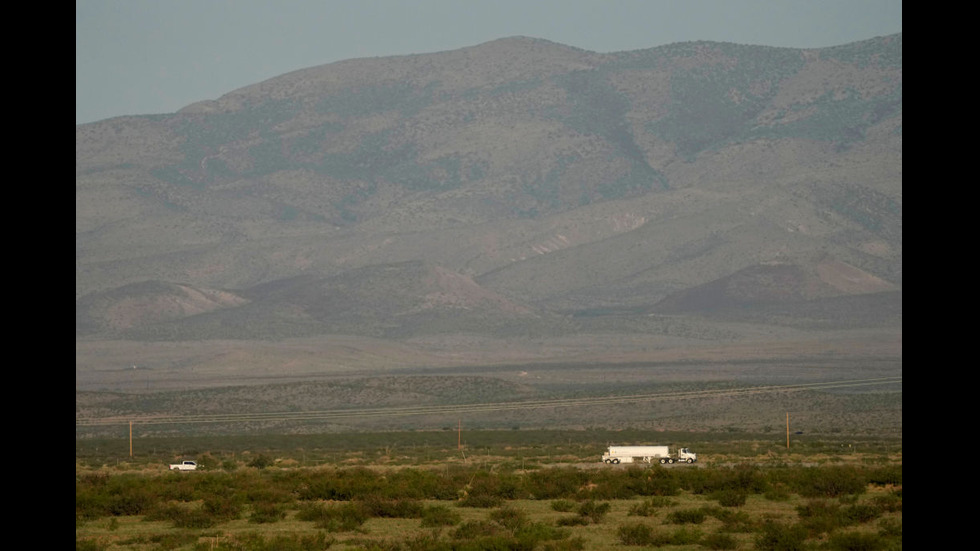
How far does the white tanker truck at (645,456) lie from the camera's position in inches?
Answer: 1858

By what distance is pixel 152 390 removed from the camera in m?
133

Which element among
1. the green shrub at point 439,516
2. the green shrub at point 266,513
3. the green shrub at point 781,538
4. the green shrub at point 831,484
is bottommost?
the green shrub at point 831,484

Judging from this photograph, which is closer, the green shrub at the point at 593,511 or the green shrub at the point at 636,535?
the green shrub at the point at 636,535

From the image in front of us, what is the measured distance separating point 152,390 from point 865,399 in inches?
2806

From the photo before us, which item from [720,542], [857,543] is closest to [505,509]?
[720,542]

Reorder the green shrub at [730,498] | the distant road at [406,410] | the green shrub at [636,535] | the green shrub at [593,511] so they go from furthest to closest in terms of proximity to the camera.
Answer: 1. the distant road at [406,410]
2. the green shrub at [730,498]
3. the green shrub at [593,511]
4. the green shrub at [636,535]

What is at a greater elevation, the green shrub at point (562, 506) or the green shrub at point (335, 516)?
the green shrub at point (335, 516)

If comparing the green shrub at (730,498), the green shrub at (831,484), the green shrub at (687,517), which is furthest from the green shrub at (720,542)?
the green shrub at (831,484)

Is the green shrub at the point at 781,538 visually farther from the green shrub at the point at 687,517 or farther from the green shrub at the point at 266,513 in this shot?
the green shrub at the point at 266,513

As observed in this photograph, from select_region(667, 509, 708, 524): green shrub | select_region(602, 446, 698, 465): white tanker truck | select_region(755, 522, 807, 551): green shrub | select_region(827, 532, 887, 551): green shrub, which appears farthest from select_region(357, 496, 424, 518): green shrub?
select_region(602, 446, 698, 465): white tanker truck
